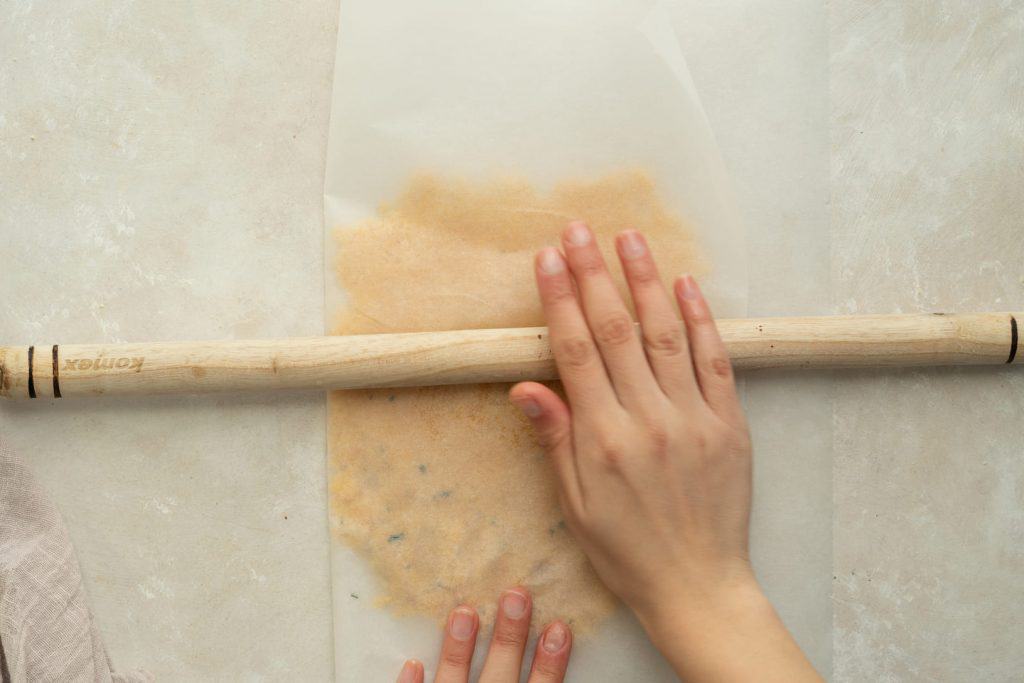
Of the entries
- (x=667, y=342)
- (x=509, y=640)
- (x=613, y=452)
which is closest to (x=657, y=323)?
(x=667, y=342)

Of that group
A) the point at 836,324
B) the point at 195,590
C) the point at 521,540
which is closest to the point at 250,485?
the point at 195,590

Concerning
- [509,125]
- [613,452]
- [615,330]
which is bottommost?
[613,452]

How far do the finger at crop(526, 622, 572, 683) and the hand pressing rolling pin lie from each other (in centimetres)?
7

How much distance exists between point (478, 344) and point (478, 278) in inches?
3.0

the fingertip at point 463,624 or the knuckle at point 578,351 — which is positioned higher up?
the knuckle at point 578,351

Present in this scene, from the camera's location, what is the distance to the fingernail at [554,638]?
2.27 feet

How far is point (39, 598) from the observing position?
682mm

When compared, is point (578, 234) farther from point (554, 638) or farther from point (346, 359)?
point (554, 638)

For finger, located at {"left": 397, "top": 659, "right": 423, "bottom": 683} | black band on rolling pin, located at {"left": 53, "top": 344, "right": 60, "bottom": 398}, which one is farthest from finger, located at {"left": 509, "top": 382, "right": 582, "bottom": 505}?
black band on rolling pin, located at {"left": 53, "top": 344, "right": 60, "bottom": 398}

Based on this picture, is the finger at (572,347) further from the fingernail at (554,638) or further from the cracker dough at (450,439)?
the fingernail at (554,638)

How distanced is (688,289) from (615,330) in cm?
8

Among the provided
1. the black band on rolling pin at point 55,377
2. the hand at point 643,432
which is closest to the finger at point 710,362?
the hand at point 643,432

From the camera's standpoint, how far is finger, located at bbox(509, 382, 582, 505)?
65 centimetres

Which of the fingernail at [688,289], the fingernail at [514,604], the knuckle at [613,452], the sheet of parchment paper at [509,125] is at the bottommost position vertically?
the fingernail at [514,604]
